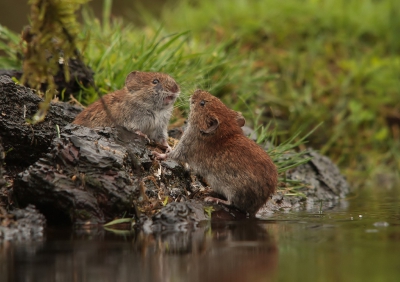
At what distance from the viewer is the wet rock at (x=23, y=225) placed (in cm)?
530

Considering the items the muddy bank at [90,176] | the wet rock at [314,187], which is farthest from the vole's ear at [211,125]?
the wet rock at [314,187]

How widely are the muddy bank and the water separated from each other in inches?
12.5

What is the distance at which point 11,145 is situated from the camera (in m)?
6.49

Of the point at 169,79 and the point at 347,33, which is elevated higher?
the point at 347,33

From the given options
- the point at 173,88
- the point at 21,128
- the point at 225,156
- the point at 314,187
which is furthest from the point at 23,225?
the point at 314,187

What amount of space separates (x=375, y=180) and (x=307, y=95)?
5.99 feet

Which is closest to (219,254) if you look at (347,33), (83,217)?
(83,217)

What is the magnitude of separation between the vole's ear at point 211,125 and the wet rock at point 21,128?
1.47 m

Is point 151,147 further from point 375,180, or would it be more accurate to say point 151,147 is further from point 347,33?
point 347,33

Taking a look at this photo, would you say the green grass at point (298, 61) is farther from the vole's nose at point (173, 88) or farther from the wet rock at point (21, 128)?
the wet rock at point (21, 128)

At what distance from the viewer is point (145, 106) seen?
7316mm

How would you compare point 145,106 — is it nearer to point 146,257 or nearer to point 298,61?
point 146,257

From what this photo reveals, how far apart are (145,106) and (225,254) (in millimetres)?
3039

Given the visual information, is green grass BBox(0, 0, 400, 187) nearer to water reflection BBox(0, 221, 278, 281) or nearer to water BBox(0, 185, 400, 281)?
water BBox(0, 185, 400, 281)
